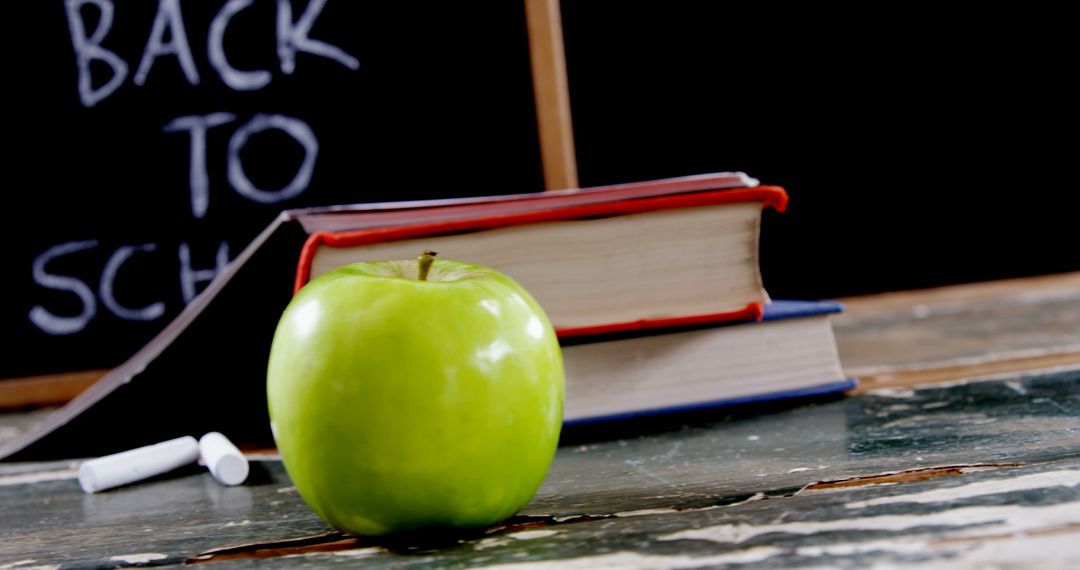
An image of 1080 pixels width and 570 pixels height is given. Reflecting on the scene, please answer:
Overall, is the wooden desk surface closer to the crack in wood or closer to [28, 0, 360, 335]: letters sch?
the crack in wood

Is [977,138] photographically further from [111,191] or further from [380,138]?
[111,191]

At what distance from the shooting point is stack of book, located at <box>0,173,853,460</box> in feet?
2.76

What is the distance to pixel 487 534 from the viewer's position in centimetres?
59

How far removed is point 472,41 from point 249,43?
287mm

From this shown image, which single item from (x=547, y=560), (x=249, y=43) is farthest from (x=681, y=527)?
(x=249, y=43)

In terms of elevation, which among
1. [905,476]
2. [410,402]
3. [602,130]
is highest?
[602,130]

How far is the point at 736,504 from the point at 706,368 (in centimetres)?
30

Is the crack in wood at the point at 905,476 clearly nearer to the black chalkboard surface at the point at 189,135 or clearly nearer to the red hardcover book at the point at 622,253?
the red hardcover book at the point at 622,253

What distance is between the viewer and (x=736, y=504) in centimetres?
59

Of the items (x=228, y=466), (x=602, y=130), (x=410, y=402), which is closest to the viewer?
(x=410, y=402)

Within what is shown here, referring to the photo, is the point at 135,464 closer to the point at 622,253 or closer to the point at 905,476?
the point at 622,253

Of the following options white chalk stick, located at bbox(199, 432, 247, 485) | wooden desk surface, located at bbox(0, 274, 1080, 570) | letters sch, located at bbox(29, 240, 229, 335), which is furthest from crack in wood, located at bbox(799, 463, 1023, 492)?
letters sch, located at bbox(29, 240, 229, 335)

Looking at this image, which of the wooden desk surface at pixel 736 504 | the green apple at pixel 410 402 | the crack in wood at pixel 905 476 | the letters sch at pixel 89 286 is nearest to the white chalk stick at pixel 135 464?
the wooden desk surface at pixel 736 504

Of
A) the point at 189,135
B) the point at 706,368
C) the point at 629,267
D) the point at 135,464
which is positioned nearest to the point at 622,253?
the point at 629,267
